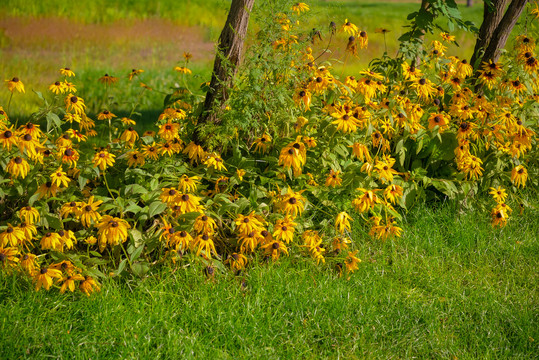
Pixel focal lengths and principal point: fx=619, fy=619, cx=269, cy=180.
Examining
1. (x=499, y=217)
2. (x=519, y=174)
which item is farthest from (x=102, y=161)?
(x=519, y=174)

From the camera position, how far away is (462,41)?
12.6 meters

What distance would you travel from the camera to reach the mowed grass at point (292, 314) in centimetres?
269

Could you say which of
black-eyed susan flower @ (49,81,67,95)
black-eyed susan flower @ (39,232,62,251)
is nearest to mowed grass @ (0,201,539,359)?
black-eyed susan flower @ (39,232,62,251)

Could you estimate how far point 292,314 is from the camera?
2.92m

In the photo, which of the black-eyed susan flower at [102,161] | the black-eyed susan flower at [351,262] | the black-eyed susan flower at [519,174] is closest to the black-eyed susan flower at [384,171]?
the black-eyed susan flower at [351,262]

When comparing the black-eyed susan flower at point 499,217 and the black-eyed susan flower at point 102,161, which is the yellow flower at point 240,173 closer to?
the black-eyed susan flower at point 102,161

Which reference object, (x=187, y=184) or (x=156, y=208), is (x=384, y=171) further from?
(x=156, y=208)

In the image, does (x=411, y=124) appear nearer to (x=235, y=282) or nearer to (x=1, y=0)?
(x=235, y=282)

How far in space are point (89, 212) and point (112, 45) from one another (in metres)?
6.61

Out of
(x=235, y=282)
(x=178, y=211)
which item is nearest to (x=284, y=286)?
(x=235, y=282)

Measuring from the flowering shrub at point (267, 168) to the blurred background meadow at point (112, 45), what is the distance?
2.21m

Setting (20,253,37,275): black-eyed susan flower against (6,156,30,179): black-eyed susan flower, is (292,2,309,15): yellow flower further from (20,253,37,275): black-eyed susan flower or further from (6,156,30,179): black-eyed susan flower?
(20,253,37,275): black-eyed susan flower

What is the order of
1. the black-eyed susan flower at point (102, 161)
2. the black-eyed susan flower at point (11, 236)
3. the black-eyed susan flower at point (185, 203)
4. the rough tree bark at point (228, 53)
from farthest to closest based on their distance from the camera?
the rough tree bark at point (228, 53), the black-eyed susan flower at point (102, 161), the black-eyed susan flower at point (185, 203), the black-eyed susan flower at point (11, 236)

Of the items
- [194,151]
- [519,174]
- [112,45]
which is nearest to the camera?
[194,151]
